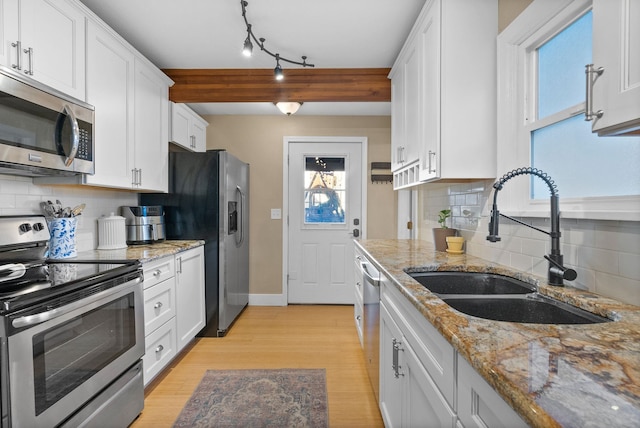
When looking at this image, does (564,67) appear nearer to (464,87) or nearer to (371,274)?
(464,87)

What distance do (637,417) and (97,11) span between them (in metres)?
2.94

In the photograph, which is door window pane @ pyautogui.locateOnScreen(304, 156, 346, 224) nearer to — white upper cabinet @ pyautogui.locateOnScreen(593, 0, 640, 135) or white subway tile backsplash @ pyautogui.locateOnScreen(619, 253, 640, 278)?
white subway tile backsplash @ pyautogui.locateOnScreen(619, 253, 640, 278)

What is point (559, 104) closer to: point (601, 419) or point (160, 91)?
point (601, 419)

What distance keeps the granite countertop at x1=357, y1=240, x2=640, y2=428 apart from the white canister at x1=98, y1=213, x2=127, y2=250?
88.9 inches

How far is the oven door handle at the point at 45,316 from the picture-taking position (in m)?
1.16

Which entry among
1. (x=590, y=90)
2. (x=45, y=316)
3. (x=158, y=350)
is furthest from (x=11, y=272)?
(x=590, y=90)

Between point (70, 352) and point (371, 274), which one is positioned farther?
point (371, 274)

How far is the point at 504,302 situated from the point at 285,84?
2.43 metres

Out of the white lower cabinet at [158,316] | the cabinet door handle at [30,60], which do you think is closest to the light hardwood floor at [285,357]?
the white lower cabinet at [158,316]

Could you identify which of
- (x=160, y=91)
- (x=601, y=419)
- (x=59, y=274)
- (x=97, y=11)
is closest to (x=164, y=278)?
(x=59, y=274)

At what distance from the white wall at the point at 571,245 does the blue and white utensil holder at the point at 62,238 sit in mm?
2504

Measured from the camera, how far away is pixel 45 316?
4.11ft

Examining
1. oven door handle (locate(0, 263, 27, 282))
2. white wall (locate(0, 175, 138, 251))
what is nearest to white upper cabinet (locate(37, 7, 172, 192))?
white wall (locate(0, 175, 138, 251))

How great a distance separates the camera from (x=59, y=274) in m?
1.54
